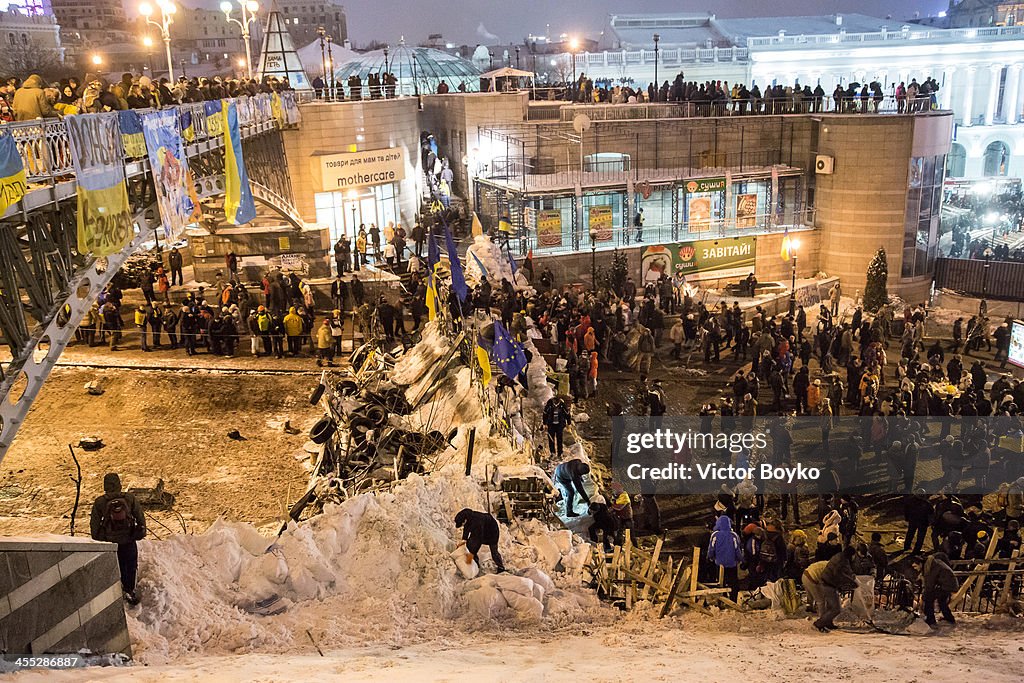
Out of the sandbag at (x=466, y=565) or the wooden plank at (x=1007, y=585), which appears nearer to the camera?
the sandbag at (x=466, y=565)

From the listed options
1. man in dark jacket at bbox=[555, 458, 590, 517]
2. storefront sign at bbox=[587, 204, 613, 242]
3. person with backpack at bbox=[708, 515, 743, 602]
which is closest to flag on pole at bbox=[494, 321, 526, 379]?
man in dark jacket at bbox=[555, 458, 590, 517]

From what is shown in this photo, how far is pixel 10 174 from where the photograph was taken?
9.32 m

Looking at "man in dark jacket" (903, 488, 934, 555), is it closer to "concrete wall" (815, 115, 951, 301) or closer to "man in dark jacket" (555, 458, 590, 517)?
"man in dark jacket" (555, 458, 590, 517)

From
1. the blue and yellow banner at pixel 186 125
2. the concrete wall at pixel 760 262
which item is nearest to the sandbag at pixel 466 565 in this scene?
the blue and yellow banner at pixel 186 125

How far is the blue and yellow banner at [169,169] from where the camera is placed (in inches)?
584

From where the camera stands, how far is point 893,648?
9.41 meters

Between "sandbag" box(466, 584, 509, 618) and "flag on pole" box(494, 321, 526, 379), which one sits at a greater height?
"flag on pole" box(494, 321, 526, 379)

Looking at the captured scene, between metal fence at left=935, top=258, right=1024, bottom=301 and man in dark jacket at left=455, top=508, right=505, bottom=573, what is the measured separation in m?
27.8

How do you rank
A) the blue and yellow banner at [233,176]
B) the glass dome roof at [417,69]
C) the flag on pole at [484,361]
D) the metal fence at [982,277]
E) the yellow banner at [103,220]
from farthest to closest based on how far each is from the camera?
the glass dome roof at [417,69] < the metal fence at [982,277] < the blue and yellow banner at [233,176] < the flag on pole at [484,361] < the yellow banner at [103,220]

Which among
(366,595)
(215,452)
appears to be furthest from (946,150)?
(366,595)

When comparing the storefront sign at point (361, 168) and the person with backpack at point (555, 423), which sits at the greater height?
the storefront sign at point (361, 168)

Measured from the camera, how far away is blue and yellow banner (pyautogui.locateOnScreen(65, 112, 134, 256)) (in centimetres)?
1147

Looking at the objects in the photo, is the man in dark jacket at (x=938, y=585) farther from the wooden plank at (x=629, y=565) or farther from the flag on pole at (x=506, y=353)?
the flag on pole at (x=506, y=353)

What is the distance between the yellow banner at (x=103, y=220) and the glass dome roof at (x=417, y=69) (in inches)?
1444
